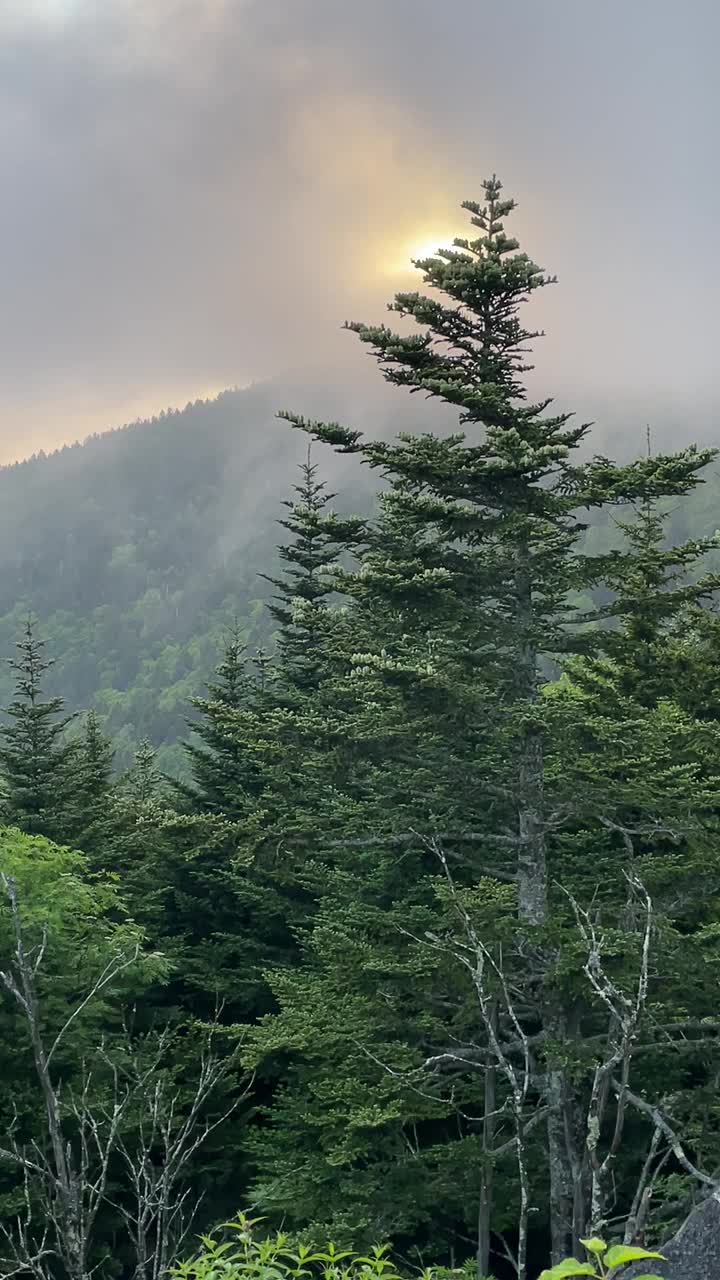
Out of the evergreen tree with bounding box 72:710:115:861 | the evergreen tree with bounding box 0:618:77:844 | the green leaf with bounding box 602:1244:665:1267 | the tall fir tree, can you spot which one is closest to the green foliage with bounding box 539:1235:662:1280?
the green leaf with bounding box 602:1244:665:1267

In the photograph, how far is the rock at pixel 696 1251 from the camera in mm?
4816

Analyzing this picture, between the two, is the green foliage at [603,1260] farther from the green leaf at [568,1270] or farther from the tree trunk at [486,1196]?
the tree trunk at [486,1196]

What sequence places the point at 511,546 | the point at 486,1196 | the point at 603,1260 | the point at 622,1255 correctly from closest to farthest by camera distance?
the point at 622,1255
the point at 603,1260
the point at 486,1196
the point at 511,546

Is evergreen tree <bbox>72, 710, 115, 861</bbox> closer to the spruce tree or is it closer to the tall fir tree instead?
the tall fir tree

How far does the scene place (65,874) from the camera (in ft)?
64.4

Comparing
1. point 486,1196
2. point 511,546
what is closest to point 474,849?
point 511,546

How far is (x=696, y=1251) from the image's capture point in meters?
4.89

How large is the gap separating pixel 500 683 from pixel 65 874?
9.57 m

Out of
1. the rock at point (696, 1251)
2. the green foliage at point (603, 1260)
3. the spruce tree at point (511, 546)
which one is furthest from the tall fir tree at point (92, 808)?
the green foliage at point (603, 1260)

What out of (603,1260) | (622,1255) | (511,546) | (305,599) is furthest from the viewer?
(305,599)

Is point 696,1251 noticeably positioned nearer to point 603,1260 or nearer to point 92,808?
point 603,1260

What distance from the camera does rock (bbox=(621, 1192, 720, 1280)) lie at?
15.8 ft

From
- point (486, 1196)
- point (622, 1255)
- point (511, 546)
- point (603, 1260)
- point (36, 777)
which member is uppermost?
point (511, 546)

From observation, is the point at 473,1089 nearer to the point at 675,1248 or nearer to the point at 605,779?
the point at 605,779
